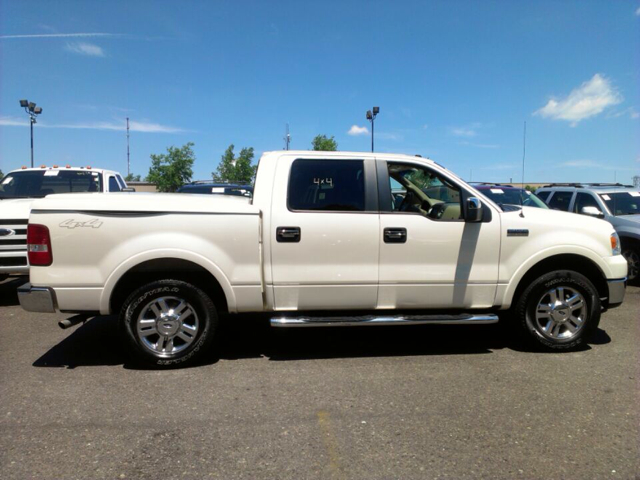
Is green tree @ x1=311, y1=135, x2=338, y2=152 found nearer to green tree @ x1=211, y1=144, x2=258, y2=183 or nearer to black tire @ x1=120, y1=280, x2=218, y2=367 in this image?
green tree @ x1=211, y1=144, x2=258, y2=183

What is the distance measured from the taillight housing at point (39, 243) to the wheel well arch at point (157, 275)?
2.08 ft

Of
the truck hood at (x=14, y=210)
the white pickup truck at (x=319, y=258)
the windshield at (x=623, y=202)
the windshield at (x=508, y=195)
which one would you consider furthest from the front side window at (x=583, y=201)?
the truck hood at (x=14, y=210)

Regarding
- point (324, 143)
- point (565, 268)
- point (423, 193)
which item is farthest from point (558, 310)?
point (324, 143)

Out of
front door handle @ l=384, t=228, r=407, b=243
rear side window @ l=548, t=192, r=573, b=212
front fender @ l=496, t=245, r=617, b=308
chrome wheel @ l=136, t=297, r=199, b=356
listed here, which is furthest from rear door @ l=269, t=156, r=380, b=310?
rear side window @ l=548, t=192, r=573, b=212

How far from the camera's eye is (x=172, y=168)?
168 ft

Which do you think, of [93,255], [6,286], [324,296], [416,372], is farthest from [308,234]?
[6,286]

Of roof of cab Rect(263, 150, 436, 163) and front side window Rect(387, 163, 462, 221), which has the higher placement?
roof of cab Rect(263, 150, 436, 163)

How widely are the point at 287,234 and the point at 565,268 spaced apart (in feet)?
9.89

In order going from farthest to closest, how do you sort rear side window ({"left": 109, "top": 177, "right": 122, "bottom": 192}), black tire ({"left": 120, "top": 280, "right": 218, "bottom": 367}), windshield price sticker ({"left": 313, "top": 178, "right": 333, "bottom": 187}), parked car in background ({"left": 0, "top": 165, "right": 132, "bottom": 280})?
rear side window ({"left": 109, "top": 177, "right": 122, "bottom": 192})
parked car in background ({"left": 0, "top": 165, "right": 132, "bottom": 280})
windshield price sticker ({"left": 313, "top": 178, "right": 333, "bottom": 187})
black tire ({"left": 120, "top": 280, "right": 218, "bottom": 367})

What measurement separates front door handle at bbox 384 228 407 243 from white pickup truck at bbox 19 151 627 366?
0.01 meters

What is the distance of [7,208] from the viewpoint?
21.3 feet

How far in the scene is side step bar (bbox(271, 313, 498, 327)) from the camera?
421 centimetres

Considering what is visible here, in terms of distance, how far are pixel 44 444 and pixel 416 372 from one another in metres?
2.97

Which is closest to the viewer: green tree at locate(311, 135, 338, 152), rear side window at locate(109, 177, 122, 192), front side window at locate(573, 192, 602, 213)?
front side window at locate(573, 192, 602, 213)
